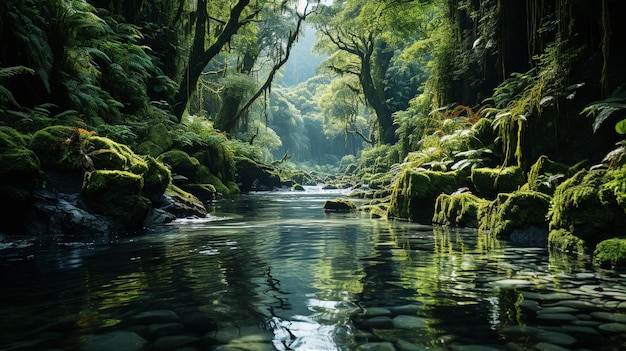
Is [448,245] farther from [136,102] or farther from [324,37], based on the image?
[324,37]

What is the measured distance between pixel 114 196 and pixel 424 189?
257 inches

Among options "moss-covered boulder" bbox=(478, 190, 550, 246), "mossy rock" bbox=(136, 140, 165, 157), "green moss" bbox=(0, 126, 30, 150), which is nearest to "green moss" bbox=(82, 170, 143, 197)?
"green moss" bbox=(0, 126, 30, 150)

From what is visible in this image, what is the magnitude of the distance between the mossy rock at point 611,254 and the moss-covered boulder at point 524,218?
1.63m

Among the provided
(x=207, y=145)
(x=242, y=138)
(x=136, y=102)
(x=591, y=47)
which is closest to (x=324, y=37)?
(x=242, y=138)

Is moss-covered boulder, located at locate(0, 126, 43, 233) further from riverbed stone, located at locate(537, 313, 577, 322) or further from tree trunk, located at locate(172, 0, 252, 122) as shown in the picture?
tree trunk, located at locate(172, 0, 252, 122)

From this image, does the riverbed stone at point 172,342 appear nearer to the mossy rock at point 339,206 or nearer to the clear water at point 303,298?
the clear water at point 303,298

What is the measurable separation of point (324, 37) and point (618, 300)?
32.1 meters

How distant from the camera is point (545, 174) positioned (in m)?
7.12

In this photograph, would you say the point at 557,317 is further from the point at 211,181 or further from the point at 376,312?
the point at 211,181

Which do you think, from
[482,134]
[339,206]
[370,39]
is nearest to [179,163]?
[339,206]

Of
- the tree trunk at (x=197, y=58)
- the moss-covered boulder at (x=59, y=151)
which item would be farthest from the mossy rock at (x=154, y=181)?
the tree trunk at (x=197, y=58)

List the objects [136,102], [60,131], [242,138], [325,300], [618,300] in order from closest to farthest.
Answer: [618,300]
[325,300]
[60,131]
[136,102]
[242,138]

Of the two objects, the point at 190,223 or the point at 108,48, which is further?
the point at 108,48

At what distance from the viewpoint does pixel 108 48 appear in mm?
12617
